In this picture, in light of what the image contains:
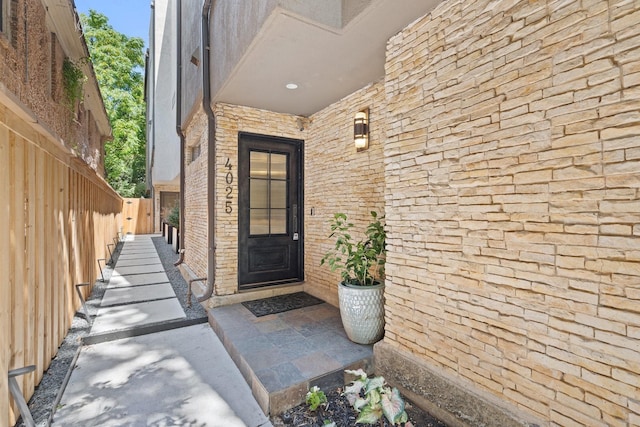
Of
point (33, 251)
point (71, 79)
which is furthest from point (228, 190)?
point (71, 79)

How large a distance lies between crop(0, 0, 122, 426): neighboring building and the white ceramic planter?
2.58 metres

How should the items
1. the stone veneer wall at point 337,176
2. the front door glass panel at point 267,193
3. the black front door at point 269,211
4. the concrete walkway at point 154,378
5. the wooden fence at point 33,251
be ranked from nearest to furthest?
the wooden fence at point 33,251 → the concrete walkway at point 154,378 → the stone veneer wall at point 337,176 → the black front door at point 269,211 → the front door glass panel at point 267,193

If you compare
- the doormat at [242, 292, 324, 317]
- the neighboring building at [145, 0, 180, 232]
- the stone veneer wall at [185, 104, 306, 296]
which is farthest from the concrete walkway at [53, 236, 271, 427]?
the neighboring building at [145, 0, 180, 232]

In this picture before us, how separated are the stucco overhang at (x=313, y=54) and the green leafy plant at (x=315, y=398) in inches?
116

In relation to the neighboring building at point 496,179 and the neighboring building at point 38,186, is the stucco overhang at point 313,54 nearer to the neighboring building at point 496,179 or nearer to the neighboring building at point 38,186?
the neighboring building at point 496,179

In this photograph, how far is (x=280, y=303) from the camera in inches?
173

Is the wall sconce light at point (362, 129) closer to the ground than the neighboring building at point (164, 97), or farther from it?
closer to the ground

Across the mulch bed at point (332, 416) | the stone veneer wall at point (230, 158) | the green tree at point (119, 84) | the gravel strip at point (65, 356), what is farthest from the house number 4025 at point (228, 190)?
the green tree at point (119, 84)

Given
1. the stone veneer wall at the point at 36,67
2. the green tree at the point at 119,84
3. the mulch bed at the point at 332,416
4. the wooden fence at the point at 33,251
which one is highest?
the green tree at the point at 119,84

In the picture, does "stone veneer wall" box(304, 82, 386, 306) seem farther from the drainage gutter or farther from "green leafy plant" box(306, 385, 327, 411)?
the drainage gutter

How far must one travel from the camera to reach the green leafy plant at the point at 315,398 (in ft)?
7.47

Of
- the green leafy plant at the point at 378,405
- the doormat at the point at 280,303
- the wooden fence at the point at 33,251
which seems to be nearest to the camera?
the green leafy plant at the point at 378,405

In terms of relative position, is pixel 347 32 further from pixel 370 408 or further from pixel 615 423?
pixel 615 423

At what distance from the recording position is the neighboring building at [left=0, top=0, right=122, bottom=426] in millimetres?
2045
